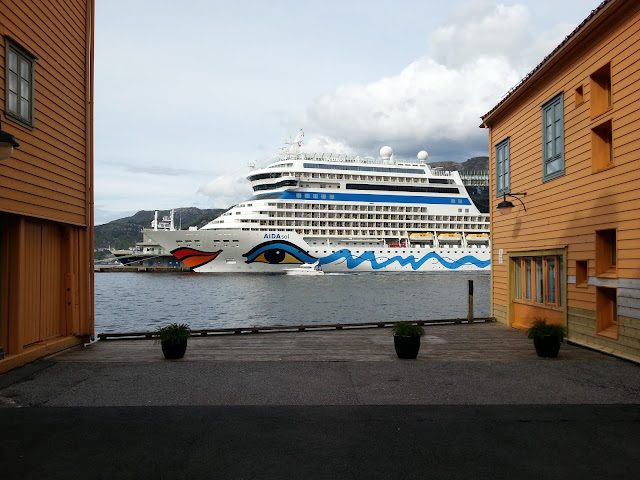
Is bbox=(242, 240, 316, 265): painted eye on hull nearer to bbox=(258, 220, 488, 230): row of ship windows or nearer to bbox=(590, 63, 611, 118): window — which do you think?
bbox=(258, 220, 488, 230): row of ship windows

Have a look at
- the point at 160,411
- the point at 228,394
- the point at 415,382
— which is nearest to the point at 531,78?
the point at 415,382

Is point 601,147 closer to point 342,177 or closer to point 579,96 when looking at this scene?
point 579,96

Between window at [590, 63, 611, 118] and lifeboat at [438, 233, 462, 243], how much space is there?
2372 inches

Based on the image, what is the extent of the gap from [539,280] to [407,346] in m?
4.43

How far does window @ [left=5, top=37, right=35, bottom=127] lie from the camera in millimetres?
7262

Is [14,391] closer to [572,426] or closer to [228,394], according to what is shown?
[228,394]

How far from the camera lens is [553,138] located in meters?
10.4

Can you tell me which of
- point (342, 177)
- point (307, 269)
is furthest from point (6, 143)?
point (342, 177)

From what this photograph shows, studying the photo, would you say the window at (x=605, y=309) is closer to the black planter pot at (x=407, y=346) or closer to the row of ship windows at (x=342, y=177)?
the black planter pot at (x=407, y=346)

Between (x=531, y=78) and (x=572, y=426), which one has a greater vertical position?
(x=531, y=78)

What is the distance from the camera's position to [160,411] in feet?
17.5

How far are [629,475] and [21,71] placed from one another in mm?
8461

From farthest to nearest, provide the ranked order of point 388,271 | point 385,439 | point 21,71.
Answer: point 388,271
point 21,71
point 385,439

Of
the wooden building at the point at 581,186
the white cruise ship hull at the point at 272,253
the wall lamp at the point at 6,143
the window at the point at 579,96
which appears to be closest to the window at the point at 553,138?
the wooden building at the point at 581,186
